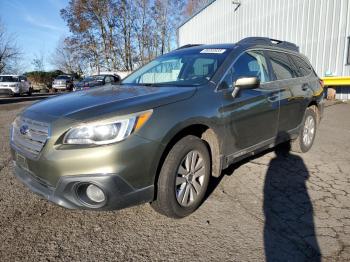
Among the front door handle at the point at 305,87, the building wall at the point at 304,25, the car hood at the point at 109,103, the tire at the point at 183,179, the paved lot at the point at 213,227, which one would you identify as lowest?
the paved lot at the point at 213,227

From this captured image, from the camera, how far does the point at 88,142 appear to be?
2.42 metres

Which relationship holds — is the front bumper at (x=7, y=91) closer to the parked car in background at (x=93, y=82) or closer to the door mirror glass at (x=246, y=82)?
the parked car in background at (x=93, y=82)

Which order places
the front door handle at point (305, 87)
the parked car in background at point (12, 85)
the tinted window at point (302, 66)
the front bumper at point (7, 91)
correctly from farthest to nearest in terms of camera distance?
1. the parked car in background at point (12, 85)
2. the front bumper at point (7, 91)
3. the tinted window at point (302, 66)
4. the front door handle at point (305, 87)

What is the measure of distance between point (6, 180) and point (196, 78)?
2823 mm

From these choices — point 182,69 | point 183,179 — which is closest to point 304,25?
point 182,69

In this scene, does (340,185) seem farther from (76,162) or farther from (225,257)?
(76,162)

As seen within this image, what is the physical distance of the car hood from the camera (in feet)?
8.32

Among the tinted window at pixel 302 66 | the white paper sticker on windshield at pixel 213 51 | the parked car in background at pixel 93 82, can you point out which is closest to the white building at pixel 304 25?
the tinted window at pixel 302 66

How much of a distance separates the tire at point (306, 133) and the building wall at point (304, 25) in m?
8.32

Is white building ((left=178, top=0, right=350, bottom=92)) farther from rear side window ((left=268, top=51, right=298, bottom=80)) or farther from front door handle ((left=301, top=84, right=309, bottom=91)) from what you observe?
rear side window ((left=268, top=51, right=298, bottom=80))

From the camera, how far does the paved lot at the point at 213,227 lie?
247 centimetres

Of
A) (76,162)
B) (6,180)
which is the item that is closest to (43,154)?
(76,162)

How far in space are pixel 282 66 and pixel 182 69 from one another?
1648 mm

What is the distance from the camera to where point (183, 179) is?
116 inches
